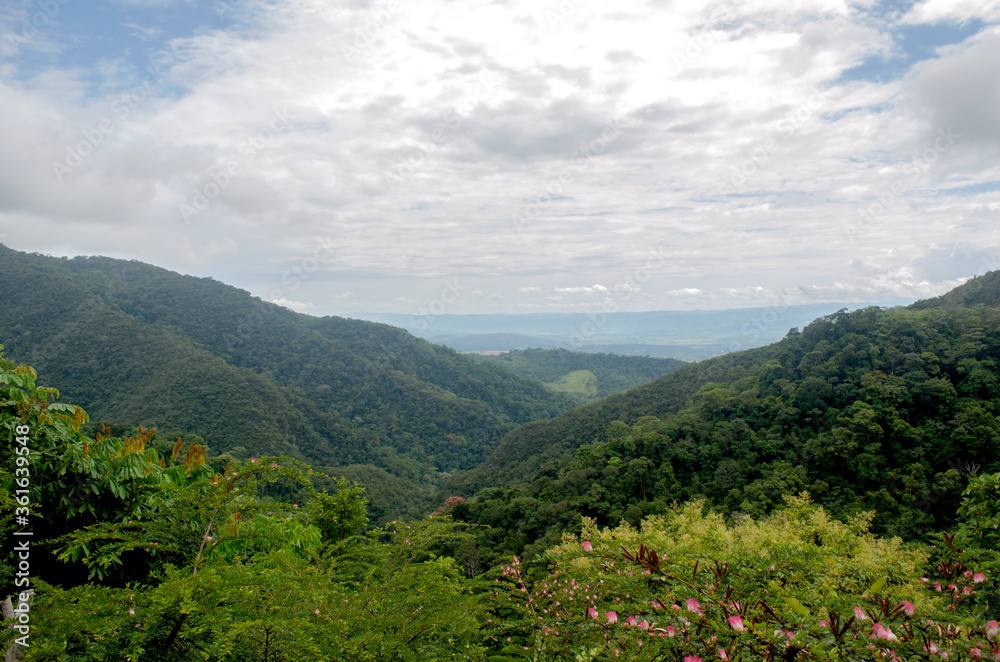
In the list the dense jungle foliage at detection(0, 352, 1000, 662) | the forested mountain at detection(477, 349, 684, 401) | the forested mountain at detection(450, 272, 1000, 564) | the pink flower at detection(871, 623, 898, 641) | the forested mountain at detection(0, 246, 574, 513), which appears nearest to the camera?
the pink flower at detection(871, 623, 898, 641)

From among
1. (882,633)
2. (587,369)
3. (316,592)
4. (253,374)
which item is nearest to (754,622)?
(882,633)

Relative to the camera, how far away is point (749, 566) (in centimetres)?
362

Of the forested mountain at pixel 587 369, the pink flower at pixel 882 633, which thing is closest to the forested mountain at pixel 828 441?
the pink flower at pixel 882 633

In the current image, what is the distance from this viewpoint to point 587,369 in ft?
450

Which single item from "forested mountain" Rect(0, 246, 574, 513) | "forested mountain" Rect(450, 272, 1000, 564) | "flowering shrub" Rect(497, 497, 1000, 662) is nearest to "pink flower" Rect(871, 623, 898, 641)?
"flowering shrub" Rect(497, 497, 1000, 662)

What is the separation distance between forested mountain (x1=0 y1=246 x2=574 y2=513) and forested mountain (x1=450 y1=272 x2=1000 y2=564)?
84.3 ft

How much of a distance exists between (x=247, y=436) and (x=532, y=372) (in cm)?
9689

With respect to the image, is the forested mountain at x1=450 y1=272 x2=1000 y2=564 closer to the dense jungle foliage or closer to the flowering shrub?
the dense jungle foliage

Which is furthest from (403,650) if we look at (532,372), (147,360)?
(532,372)

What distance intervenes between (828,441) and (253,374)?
71.1m

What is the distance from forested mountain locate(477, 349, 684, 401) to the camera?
118 metres

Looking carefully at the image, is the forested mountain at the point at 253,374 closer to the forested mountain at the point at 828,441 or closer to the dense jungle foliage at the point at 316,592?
the forested mountain at the point at 828,441

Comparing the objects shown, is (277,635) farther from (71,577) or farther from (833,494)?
(833,494)

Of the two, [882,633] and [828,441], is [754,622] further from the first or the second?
[828,441]
